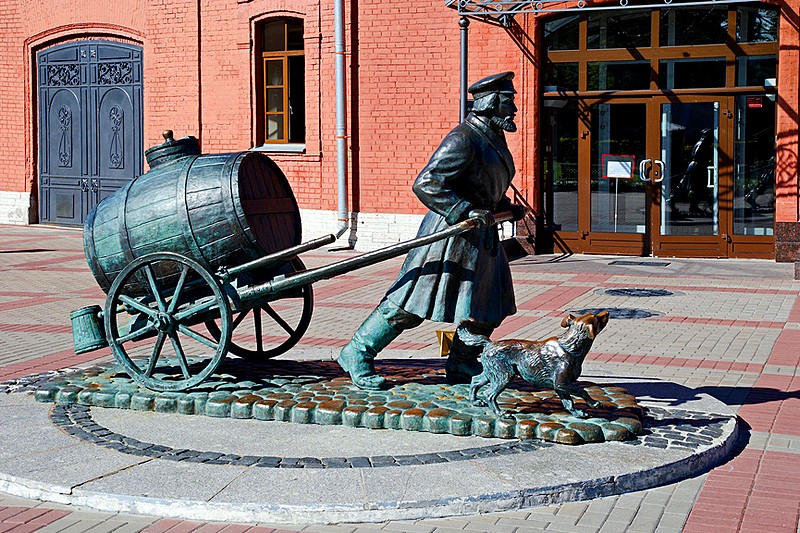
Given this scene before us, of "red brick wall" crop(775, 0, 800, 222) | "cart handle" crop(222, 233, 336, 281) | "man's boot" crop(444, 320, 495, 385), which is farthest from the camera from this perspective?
"red brick wall" crop(775, 0, 800, 222)

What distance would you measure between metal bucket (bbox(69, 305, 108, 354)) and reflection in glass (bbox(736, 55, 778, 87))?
11.4m

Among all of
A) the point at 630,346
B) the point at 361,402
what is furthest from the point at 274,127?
the point at 361,402

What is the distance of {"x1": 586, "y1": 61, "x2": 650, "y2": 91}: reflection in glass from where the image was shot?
16438 millimetres

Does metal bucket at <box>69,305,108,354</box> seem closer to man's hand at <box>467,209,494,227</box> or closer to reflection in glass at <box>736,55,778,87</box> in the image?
man's hand at <box>467,209,494,227</box>

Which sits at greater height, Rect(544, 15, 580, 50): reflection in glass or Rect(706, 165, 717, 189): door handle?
Rect(544, 15, 580, 50): reflection in glass

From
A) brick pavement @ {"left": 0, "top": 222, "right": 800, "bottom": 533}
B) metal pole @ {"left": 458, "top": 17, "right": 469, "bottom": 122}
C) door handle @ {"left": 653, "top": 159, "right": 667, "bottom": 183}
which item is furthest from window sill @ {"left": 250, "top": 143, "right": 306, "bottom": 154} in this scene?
door handle @ {"left": 653, "top": 159, "right": 667, "bottom": 183}

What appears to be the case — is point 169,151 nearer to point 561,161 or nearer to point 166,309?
point 166,309

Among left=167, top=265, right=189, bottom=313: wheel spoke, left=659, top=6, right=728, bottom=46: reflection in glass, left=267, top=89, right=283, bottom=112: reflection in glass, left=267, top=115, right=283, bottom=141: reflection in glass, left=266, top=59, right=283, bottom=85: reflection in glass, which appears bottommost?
left=167, top=265, right=189, bottom=313: wheel spoke

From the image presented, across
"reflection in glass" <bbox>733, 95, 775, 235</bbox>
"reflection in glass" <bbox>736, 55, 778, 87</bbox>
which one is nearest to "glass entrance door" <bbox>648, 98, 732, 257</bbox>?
"reflection in glass" <bbox>733, 95, 775, 235</bbox>

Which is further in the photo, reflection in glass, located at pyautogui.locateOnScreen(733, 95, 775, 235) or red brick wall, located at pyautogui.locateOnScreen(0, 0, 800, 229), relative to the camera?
red brick wall, located at pyautogui.locateOnScreen(0, 0, 800, 229)

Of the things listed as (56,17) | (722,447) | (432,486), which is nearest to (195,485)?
(432,486)

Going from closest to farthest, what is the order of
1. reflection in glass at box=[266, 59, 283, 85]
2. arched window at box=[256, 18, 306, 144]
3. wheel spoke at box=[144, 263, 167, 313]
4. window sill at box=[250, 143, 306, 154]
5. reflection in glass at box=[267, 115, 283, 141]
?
wheel spoke at box=[144, 263, 167, 313]
window sill at box=[250, 143, 306, 154]
arched window at box=[256, 18, 306, 144]
reflection in glass at box=[266, 59, 283, 85]
reflection in glass at box=[267, 115, 283, 141]

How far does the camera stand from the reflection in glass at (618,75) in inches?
647

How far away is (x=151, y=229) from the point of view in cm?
705
